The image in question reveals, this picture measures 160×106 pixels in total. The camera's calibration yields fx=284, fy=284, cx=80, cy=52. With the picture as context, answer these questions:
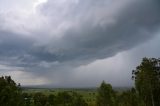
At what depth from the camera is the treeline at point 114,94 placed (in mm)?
58553

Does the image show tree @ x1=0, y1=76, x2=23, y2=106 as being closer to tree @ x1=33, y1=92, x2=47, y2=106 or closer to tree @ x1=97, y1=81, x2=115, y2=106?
tree @ x1=97, y1=81, x2=115, y2=106

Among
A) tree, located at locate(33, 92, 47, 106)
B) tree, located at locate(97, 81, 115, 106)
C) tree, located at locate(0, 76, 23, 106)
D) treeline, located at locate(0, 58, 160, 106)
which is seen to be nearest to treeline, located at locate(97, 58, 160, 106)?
treeline, located at locate(0, 58, 160, 106)

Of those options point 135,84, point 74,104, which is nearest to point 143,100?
point 135,84

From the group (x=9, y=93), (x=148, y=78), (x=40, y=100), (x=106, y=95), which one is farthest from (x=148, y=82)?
(x=40, y=100)

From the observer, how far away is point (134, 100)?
8844 centimetres

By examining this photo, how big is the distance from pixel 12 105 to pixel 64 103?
49.0 metres

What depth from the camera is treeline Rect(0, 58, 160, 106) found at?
5855 cm

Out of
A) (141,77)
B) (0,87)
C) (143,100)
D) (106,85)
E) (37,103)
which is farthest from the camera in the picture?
(37,103)

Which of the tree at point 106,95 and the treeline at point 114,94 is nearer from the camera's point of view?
the treeline at point 114,94

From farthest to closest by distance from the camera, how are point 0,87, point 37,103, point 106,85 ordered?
point 37,103 → point 106,85 → point 0,87

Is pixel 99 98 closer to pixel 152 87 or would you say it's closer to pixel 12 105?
pixel 152 87

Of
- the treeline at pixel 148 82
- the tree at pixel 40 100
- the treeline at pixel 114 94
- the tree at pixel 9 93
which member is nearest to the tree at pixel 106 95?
the treeline at pixel 114 94

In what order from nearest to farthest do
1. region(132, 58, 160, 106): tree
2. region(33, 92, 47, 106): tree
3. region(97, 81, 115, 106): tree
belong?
region(132, 58, 160, 106): tree → region(97, 81, 115, 106): tree → region(33, 92, 47, 106): tree

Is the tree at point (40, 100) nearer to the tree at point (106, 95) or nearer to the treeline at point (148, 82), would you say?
the tree at point (106, 95)
